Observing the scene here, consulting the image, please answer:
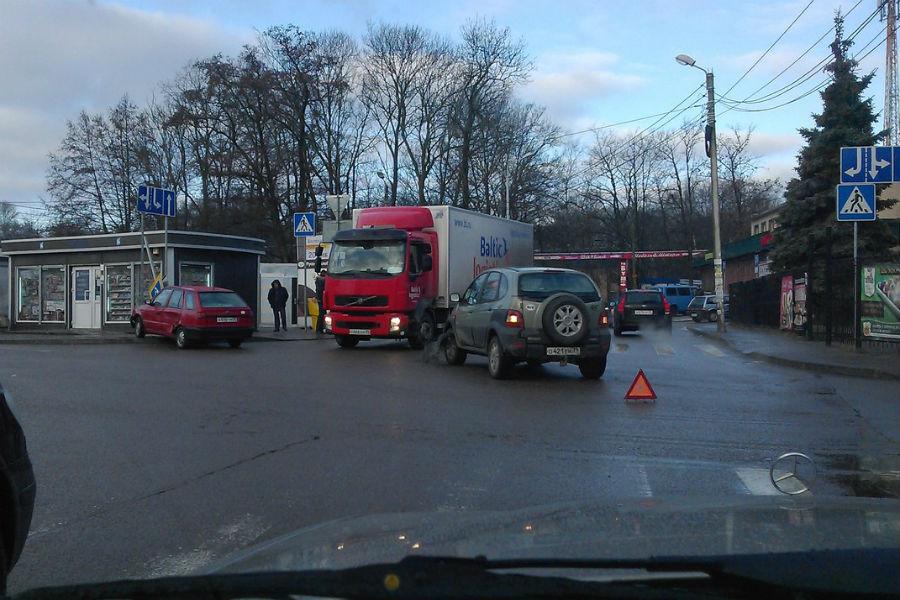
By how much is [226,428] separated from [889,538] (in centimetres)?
745

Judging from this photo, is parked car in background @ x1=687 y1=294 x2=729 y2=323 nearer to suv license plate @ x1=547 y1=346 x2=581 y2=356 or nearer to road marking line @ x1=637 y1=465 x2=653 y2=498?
suv license plate @ x1=547 y1=346 x2=581 y2=356

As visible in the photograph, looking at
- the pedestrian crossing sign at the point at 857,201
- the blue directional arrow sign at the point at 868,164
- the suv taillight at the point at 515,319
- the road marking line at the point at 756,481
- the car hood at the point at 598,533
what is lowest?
the road marking line at the point at 756,481

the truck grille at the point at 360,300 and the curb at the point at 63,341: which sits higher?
the truck grille at the point at 360,300

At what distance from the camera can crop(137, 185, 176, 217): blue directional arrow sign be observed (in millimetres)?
24219

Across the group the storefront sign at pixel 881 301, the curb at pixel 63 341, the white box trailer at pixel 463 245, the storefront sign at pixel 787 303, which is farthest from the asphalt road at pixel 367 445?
the storefront sign at pixel 787 303

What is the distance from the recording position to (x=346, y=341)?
67.9ft

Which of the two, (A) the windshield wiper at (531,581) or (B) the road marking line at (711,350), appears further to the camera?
(B) the road marking line at (711,350)

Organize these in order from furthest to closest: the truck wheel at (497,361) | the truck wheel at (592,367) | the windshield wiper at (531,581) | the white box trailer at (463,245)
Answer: the white box trailer at (463,245) → the truck wheel at (592,367) → the truck wheel at (497,361) → the windshield wiper at (531,581)

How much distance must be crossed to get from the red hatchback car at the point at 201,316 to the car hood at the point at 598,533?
18136 mm

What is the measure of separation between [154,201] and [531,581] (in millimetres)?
24647

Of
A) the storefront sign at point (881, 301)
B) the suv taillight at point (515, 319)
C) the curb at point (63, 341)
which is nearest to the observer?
the suv taillight at point (515, 319)

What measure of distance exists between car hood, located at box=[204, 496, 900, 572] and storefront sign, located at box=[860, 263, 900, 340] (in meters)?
15.5

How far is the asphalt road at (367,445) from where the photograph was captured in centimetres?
558

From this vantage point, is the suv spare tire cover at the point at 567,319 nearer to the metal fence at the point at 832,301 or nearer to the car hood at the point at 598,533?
the metal fence at the point at 832,301
